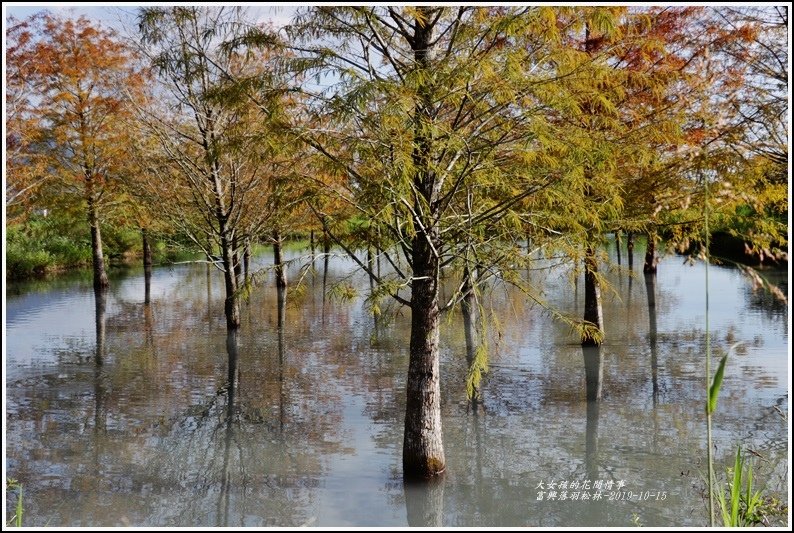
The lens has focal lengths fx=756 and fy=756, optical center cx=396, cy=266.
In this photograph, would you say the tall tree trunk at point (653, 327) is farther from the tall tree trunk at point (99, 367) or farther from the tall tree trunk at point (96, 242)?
the tall tree trunk at point (96, 242)

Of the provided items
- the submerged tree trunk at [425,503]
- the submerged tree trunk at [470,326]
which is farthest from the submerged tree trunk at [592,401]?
the submerged tree trunk at [470,326]

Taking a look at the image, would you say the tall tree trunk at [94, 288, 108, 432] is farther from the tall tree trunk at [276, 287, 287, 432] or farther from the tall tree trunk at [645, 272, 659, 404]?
the tall tree trunk at [645, 272, 659, 404]

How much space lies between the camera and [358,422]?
9992 mm

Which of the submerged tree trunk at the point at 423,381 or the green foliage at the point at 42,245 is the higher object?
the green foliage at the point at 42,245

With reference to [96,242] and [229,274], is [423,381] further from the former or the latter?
[96,242]

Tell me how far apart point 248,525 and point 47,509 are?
2.00 m

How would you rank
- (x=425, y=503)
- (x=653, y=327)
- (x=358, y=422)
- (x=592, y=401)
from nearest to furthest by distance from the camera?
(x=425, y=503), (x=358, y=422), (x=592, y=401), (x=653, y=327)

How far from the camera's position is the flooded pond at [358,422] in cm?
732

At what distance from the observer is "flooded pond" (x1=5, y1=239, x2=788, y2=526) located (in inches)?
288

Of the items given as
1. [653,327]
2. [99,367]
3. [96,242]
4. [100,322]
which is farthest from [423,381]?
[96,242]

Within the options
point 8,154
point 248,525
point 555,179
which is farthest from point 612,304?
point 8,154

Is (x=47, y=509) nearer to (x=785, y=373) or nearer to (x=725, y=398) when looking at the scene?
(x=725, y=398)

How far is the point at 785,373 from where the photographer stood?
1239 centimetres

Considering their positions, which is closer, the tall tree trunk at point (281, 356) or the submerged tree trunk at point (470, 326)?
the tall tree trunk at point (281, 356)
